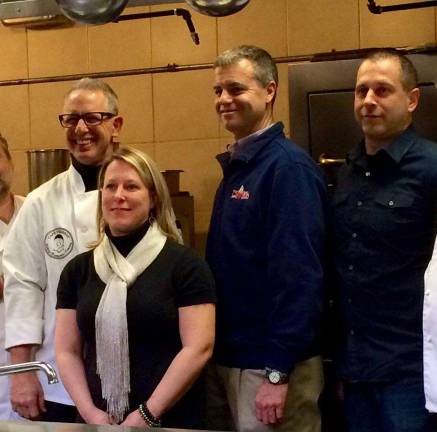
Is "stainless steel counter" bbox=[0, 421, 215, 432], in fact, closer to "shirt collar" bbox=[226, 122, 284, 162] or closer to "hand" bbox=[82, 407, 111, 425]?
"hand" bbox=[82, 407, 111, 425]

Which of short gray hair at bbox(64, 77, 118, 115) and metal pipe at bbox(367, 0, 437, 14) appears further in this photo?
metal pipe at bbox(367, 0, 437, 14)

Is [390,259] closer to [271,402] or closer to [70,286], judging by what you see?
[271,402]

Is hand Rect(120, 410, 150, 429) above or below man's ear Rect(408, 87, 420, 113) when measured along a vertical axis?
below

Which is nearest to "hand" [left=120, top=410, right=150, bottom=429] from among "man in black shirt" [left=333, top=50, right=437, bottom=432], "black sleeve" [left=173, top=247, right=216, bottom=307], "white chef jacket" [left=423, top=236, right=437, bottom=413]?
"black sleeve" [left=173, top=247, right=216, bottom=307]

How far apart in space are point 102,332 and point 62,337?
0.48 ft

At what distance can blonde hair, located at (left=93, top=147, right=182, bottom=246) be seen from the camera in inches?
79.9

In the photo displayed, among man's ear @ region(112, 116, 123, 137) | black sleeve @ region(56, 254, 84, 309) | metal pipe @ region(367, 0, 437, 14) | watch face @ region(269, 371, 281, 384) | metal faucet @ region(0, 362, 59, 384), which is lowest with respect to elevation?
watch face @ region(269, 371, 281, 384)

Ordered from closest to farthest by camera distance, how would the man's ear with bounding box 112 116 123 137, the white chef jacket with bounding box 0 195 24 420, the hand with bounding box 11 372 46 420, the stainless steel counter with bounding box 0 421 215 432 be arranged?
1. the stainless steel counter with bounding box 0 421 215 432
2. the hand with bounding box 11 372 46 420
3. the man's ear with bounding box 112 116 123 137
4. the white chef jacket with bounding box 0 195 24 420

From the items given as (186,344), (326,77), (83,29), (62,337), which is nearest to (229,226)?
(186,344)

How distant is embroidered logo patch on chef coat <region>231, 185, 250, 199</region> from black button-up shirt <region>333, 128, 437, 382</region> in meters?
0.26

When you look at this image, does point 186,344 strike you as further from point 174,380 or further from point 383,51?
point 383,51

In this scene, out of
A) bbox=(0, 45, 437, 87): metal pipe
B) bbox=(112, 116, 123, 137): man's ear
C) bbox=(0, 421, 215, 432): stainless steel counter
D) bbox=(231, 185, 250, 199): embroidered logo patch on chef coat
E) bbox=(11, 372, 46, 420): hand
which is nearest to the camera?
bbox=(0, 421, 215, 432): stainless steel counter

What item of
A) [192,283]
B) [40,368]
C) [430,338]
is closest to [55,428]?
[40,368]

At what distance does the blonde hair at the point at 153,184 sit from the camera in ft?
6.66
